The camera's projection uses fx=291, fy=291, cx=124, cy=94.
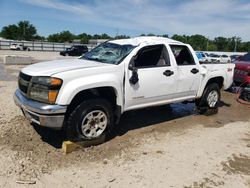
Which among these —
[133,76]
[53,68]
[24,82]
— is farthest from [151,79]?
Result: [24,82]

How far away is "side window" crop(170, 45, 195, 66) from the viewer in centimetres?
641

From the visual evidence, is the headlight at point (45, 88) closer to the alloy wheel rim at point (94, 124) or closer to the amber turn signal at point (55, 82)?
the amber turn signal at point (55, 82)

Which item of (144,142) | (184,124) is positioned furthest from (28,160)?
(184,124)

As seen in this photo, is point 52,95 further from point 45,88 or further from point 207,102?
point 207,102

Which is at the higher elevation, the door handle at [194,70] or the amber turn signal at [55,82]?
the door handle at [194,70]

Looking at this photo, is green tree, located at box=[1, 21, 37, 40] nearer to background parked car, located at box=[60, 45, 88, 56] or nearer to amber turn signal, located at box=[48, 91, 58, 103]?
background parked car, located at box=[60, 45, 88, 56]

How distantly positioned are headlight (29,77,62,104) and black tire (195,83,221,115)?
4.18 meters

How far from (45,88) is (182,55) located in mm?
3532

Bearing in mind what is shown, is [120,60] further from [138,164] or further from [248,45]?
[248,45]

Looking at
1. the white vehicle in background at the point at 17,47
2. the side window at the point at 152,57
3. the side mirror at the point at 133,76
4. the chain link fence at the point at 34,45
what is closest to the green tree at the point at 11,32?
the chain link fence at the point at 34,45

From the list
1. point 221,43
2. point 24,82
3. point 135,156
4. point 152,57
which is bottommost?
point 135,156

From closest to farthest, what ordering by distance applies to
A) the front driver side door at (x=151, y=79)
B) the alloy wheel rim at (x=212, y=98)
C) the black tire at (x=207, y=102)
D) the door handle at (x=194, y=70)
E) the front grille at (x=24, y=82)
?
the front grille at (x=24, y=82) → the front driver side door at (x=151, y=79) → the door handle at (x=194, y=70) → the black tire at (x=207, y=102) → the alloy wheel rim at (x=212, y=98)

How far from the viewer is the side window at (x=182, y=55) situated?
641 centimetres

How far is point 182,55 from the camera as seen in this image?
6.73 metres
